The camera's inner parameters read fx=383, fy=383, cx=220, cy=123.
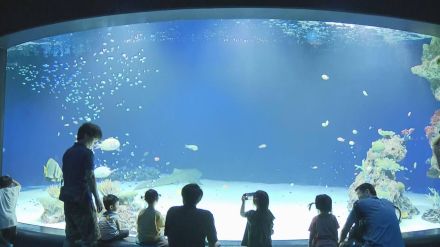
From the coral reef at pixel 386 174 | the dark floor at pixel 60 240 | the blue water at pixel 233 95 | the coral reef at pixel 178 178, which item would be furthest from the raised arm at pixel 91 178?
the blue water at pixel 233 95

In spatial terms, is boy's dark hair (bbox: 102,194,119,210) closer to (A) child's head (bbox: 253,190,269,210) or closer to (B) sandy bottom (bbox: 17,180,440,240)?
(A) child's head (bbox: 253,190,269,210)

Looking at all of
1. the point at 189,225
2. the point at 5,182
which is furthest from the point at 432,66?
the point at 5,182

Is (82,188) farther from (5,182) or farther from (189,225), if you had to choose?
(5,182)

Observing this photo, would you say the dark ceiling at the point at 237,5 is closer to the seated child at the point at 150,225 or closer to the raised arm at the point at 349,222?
the seated child at the point at 150,225

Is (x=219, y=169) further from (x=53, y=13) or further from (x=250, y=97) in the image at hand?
(x=53, y=13)

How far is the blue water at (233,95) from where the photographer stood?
19547 millimetres

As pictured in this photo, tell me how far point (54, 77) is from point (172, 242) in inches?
1198

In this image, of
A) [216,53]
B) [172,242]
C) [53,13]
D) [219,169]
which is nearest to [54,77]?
[216,53]

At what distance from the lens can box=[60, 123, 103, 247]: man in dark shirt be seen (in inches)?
134

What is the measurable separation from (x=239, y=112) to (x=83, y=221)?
1491 inches

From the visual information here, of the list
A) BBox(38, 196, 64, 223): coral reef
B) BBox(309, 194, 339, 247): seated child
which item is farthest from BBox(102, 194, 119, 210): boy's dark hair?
BBox(38, 196, 64, 223): coral reef

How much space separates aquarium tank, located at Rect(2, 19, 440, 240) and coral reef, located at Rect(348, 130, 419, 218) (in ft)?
0.12

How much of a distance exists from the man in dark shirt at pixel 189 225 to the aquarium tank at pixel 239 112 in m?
4.63

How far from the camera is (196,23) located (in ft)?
59.5
